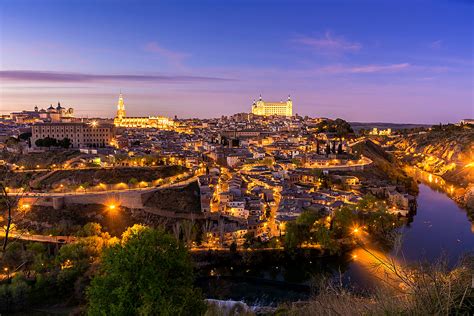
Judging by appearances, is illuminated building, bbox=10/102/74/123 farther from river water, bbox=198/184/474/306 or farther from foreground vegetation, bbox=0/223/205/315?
foreground vegetation, bbox=0/223/205/315

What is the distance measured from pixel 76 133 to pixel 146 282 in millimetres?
17486

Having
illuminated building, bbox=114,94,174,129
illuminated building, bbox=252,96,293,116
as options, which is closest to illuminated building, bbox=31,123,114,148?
illuminated building, bbox=114,94,174,129

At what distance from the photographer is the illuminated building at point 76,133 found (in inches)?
754

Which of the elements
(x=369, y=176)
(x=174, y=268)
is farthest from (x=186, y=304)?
(x=369, y=176)

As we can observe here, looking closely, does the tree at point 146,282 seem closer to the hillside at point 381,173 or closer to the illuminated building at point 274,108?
the hillside at point 381,173

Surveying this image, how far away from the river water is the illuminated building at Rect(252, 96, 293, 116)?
138ft

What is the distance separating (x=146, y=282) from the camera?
13.0 ft

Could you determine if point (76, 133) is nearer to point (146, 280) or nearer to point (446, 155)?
point (146, 280)

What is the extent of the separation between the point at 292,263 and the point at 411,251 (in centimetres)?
280

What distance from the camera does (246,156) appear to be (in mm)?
20250

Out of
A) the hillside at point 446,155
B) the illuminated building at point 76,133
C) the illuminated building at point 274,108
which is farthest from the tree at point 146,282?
the illuminated building at point 274,108

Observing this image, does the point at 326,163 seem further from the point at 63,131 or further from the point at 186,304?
the point at 186,304

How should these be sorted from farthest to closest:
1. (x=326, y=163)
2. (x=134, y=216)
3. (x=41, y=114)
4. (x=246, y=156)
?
(x=41, y=114) < (x=246, y=156) < (x=326, y=163) < (x=134, y=216)

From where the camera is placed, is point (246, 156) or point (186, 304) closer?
point (186, 304)
